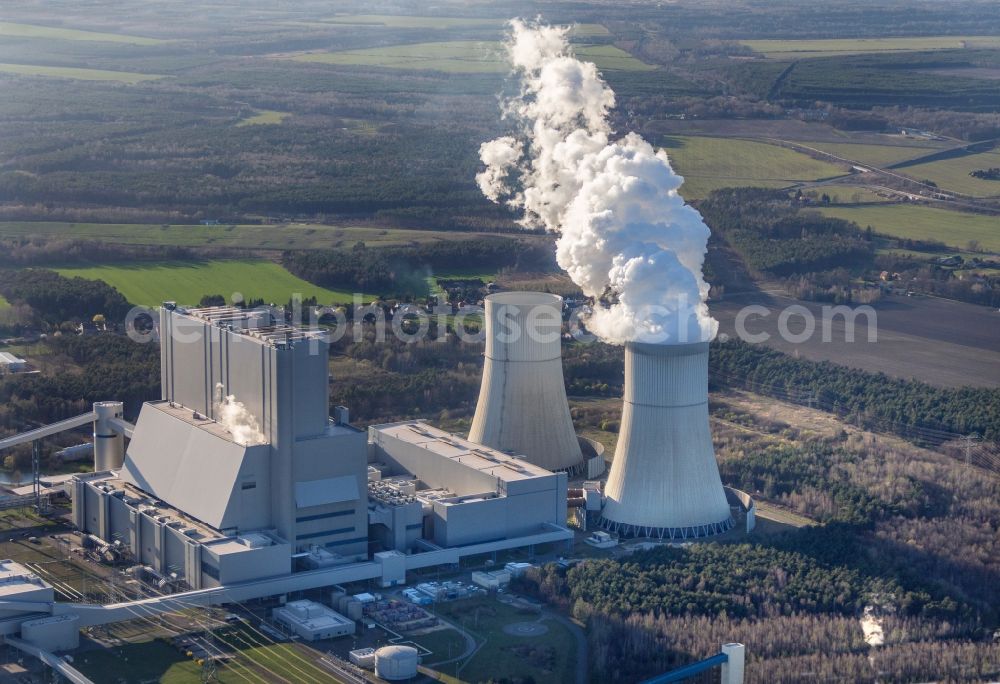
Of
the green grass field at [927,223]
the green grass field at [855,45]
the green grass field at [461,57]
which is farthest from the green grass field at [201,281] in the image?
the green grass field at [855,45]

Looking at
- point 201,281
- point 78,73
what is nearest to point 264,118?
point 78,73

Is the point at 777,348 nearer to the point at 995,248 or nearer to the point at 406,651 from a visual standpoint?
the point at 995,248

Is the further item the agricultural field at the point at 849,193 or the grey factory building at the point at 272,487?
the agricultural field at the point at 849,193

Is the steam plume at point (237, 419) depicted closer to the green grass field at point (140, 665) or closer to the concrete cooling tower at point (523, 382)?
the green grass field at point (140, 665)

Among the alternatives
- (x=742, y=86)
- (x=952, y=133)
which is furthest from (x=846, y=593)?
(x=742, y=86)

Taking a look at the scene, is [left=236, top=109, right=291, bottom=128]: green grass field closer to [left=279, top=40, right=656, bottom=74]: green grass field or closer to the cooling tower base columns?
[left=279, top=40, right=656, bottom=74]: green grass field

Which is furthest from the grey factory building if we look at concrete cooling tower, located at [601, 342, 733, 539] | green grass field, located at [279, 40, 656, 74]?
green grass field, located at [279, 40, 656, 74]

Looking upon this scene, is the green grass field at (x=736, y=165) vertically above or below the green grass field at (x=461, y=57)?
below

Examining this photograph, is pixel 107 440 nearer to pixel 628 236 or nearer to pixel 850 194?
pixel 628 236
